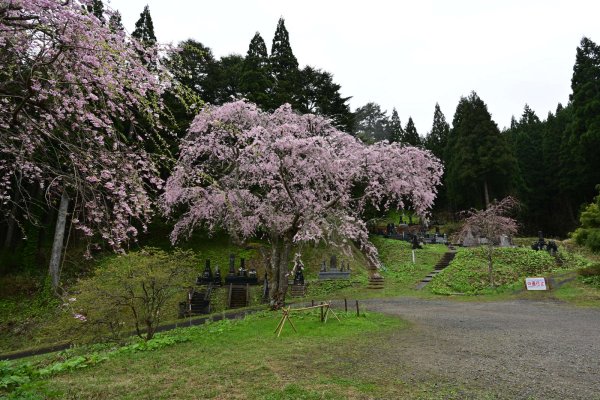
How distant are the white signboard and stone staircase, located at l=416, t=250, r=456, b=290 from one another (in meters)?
5.18

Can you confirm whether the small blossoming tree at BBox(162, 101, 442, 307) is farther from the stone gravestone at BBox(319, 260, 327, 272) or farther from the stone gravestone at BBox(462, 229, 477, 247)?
the stone gravestone at BBox(462, 229, 477, 247)

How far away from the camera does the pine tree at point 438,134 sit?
1923 inches

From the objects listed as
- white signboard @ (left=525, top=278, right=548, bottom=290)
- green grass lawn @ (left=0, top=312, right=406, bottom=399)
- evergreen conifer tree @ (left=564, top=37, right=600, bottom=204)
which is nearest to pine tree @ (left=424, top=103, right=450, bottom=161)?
evergreen conifer tree @ (left=564, top=37, right=600, bottom=204)

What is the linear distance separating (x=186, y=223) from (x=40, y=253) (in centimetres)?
1395

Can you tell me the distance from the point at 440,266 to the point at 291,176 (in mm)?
14656

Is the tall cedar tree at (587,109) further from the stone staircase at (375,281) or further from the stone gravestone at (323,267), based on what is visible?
the stone gravestone at (323,267)

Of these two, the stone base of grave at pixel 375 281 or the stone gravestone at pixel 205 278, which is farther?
the stone base of grave at pixel 375 281

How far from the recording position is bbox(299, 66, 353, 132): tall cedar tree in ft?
98.9

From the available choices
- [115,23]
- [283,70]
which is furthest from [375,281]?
[115,23]

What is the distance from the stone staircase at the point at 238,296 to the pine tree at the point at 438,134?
119 feet

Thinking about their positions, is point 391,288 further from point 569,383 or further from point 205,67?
point 205,67

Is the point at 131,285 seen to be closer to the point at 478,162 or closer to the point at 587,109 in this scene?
the point at 478,162

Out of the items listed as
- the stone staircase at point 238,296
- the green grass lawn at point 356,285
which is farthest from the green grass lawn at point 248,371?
the stone staircase at point 238,296

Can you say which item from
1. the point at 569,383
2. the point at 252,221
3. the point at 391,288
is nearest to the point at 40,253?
the point at 252,221
